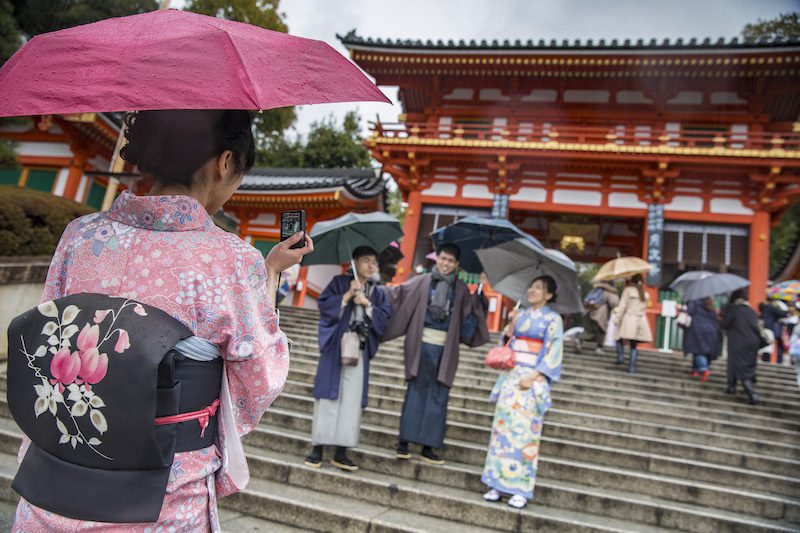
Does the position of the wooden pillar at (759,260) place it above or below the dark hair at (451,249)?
above

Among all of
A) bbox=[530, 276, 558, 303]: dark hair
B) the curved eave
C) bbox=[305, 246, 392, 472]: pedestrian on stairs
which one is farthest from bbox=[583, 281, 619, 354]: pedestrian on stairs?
bbox=[305, 246, 392, 472]: pedestrian on stairs

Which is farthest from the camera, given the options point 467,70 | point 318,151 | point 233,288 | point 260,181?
point 318,151

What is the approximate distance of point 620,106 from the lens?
1328 centimetres

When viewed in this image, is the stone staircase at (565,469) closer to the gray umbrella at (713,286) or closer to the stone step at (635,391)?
the stone step at (635,391)

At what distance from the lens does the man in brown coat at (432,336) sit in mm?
4586

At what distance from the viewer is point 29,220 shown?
701cm

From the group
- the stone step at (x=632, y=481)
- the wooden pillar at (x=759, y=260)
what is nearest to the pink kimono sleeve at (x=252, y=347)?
the stone step at (x=632, y=481)

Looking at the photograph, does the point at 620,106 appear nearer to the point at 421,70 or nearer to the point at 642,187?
the point at 642,187

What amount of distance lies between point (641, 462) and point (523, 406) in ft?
5.49

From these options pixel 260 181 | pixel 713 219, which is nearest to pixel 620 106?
pixel 713 219

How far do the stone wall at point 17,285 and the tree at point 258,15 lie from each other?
13183 millimetres

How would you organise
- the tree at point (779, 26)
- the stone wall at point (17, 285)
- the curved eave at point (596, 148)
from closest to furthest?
the stone wall at point (17, 285) → the curved eave at point (596, 148) → the tree at point (779, 26)

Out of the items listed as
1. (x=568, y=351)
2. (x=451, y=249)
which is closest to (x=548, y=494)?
(x=451, y=249)

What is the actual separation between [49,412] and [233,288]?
17.6 inches
